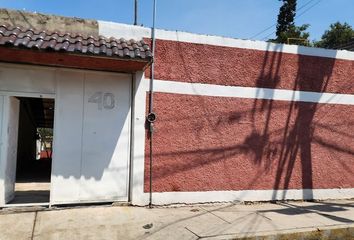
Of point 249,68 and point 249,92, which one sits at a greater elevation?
point 249,68

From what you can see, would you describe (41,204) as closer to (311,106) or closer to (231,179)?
(231,179)

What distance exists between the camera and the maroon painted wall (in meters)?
8.86

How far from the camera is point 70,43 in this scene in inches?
293

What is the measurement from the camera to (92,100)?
8.38 meters

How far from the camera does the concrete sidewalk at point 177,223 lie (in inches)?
262

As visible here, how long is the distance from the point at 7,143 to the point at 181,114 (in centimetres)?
372

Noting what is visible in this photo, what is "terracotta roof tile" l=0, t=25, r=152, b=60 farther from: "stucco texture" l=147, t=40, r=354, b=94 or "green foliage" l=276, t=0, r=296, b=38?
"green foliage" l=276, t=0, r=296, b=38

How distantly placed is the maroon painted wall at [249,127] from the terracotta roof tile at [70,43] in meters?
1.13

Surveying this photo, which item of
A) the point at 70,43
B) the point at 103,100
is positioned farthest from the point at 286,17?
the point at 70,43

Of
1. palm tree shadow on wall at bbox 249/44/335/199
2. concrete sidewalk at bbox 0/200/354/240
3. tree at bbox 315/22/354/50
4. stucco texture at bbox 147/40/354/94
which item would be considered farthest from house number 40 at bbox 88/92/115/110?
tree at bbox 315/22/354/50

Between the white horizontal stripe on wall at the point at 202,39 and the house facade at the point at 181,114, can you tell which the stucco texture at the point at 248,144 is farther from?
the white horizontal stripe on wall at the point at 202,39

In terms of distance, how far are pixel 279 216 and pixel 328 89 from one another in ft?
12.9

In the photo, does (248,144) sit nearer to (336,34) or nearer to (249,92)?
(249,92)

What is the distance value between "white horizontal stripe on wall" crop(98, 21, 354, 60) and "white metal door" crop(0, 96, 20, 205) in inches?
95.6
